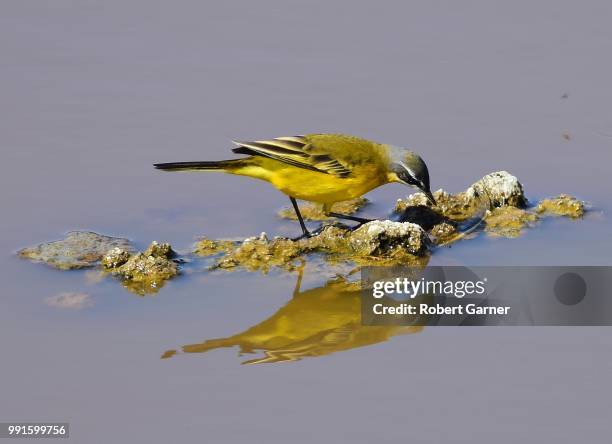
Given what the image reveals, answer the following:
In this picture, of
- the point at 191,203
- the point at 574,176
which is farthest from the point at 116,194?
the point at 574,176

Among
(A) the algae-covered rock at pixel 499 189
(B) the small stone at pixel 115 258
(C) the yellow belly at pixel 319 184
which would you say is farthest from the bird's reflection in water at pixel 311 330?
(A) the algae-covered rock at pixel 499 189

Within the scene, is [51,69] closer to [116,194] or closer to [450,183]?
[116,194]

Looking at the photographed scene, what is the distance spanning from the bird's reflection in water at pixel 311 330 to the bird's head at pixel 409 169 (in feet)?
4.91

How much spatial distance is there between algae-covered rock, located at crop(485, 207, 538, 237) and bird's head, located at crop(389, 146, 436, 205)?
1.97ft

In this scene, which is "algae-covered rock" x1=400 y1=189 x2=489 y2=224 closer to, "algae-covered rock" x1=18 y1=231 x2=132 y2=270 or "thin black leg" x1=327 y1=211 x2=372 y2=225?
"thin black leg" x1=327 y1=211 x2=372 y2=225

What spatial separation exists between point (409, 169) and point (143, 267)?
108 inches

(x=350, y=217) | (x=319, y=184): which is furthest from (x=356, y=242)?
(x=319, y=184)

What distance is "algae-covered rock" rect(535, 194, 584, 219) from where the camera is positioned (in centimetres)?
1080

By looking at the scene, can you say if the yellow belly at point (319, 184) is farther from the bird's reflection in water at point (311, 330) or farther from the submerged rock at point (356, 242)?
the bird's reflection in water at point (311, 330)

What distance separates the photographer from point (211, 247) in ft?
32.7

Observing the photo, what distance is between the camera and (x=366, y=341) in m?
8.52

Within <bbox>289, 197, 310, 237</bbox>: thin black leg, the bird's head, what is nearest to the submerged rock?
<bbox>289, 197, 310, 237</bbox>: thin black leg

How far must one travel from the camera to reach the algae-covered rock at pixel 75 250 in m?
9.60

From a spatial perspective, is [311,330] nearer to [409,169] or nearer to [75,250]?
[75,250]
